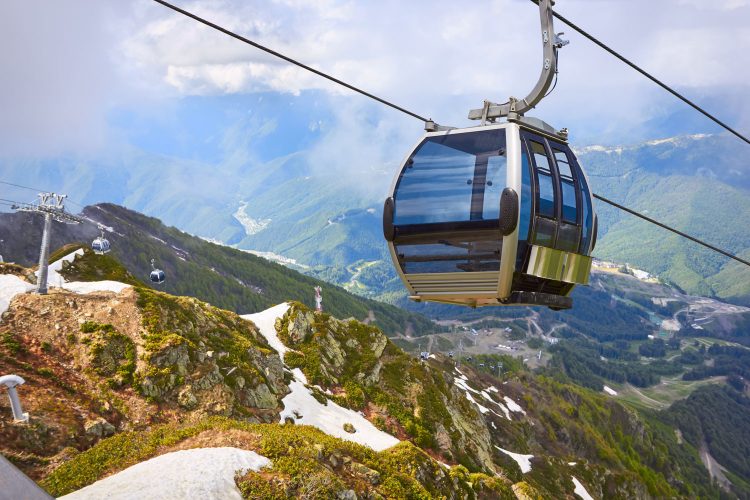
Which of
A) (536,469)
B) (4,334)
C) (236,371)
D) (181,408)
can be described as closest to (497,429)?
(536,469)

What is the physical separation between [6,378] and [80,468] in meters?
4.35

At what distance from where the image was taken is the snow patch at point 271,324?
Result: 46844 millimetres

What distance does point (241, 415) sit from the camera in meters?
30.2

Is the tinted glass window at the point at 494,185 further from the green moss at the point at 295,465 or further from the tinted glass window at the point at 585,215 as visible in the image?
the green moss at the point at 295,465

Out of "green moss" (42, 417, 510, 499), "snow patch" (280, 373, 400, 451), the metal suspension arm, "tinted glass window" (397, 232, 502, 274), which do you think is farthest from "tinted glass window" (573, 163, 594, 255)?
"snow patch" (280, 373, 400, 451)

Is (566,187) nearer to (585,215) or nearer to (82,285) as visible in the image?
(585,215)

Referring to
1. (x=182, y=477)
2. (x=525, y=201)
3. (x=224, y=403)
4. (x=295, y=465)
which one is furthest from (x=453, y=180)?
(x=224, y=403)

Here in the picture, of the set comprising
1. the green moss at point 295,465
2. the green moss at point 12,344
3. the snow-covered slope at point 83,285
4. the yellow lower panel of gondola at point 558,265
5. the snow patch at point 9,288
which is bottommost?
the green moss at point 295,465

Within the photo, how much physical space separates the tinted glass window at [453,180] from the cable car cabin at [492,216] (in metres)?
0.02

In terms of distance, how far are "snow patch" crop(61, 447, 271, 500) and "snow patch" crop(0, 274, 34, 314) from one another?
1633 cm

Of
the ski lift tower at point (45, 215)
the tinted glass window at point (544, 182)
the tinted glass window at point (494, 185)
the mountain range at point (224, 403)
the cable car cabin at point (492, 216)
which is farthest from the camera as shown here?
the ski lift tower at point (45, 215)

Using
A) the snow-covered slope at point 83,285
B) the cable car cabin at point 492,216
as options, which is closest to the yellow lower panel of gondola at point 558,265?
the cable car cabin at point 492,216

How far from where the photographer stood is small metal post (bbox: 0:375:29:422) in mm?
19094

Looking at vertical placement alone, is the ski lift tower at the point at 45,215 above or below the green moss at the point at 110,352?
above
